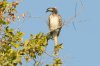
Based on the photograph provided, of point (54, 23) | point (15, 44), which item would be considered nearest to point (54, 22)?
point (54, 23)

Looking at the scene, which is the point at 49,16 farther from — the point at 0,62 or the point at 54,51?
the point at 0,62

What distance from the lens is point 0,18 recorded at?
932 cm

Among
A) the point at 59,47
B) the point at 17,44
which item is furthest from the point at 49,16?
the point at 17,44

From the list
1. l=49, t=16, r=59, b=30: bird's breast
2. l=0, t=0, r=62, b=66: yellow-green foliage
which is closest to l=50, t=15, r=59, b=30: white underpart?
l=49, t=16, r=59, b=30: bird's breast

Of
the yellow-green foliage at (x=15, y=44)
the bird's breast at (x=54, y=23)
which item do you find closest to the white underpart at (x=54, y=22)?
the bird's breast at (x=54, y=23)

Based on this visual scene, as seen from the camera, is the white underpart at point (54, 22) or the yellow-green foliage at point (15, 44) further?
the white underpart at point (54, 22)

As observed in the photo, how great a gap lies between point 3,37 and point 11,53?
22.4 inches

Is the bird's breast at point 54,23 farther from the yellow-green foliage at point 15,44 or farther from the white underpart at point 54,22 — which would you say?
the yellow-green foliage at point 15,44

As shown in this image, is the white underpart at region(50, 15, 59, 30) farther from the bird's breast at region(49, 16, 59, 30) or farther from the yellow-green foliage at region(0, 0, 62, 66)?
the yellow-green foliage at region(0, 0, 62, 66)

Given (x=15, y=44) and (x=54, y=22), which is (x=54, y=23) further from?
(x=15, y=44)

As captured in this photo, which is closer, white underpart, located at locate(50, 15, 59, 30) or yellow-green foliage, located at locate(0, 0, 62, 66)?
yellow-green foliage, located at locate(0, 0, 62, 66)

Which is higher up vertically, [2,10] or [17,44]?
[2,10]

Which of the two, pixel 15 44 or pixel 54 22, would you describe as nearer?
pixel 15 44

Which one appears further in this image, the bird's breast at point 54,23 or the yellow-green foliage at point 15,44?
the bird's breast at point 54,23
